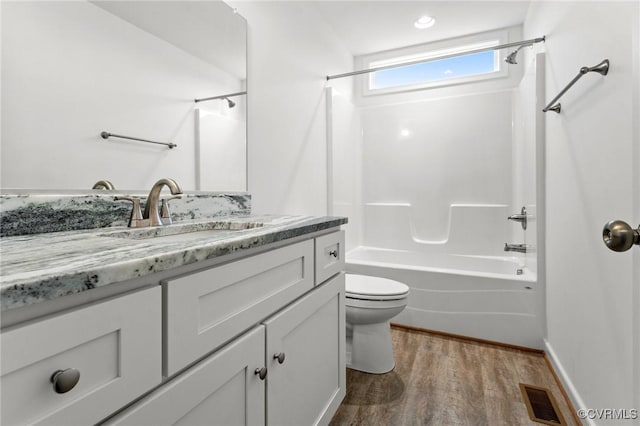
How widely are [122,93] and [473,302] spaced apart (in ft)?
7.43

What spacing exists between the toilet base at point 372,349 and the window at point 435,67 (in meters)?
2.18

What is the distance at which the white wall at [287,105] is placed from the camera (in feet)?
5.84

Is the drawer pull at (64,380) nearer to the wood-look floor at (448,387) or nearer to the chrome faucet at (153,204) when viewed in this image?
the chrome faucet at (153,204)

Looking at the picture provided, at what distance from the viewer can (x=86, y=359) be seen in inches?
18.6

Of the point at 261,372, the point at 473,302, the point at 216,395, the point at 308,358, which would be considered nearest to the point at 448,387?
the point at 473,302

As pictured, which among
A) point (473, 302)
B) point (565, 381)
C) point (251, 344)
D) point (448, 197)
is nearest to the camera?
point (251, 344)

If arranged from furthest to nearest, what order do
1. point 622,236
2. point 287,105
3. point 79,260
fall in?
point 287,105 < point 622,236 < point 79,260

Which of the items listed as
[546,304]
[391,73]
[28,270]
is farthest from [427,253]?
[28,270]

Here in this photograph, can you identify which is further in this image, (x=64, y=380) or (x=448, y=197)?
(x=448, y=197)

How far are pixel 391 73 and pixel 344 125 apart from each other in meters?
0.79

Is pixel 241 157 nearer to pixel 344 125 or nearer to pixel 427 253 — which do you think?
pixel 344 125

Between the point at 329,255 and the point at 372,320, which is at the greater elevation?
the point at 329,255

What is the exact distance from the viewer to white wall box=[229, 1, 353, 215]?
5.84ft

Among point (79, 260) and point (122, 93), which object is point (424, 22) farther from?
point (79, 260)
